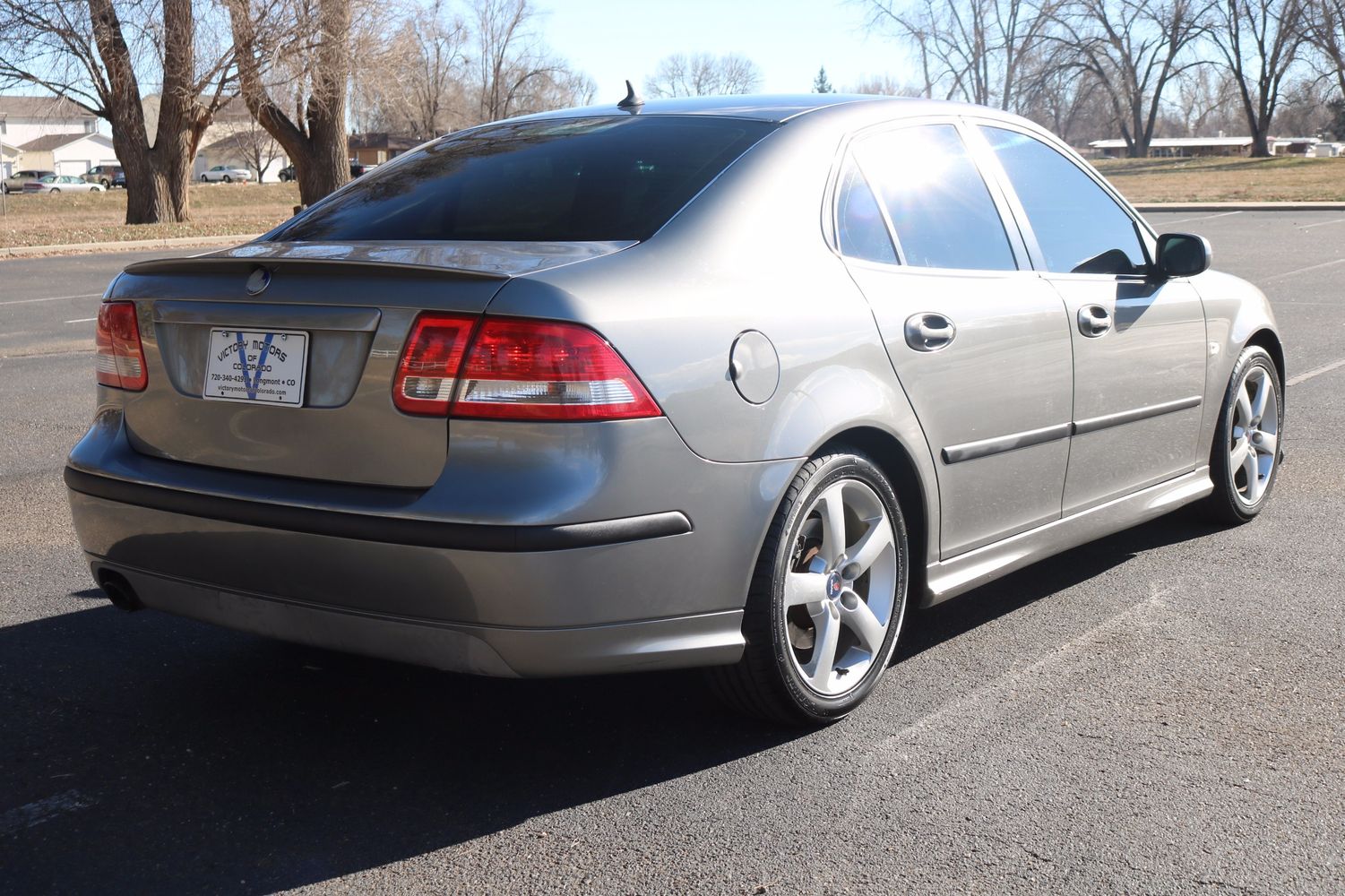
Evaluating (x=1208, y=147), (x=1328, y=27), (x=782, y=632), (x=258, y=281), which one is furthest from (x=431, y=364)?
(x=1208, y=147)

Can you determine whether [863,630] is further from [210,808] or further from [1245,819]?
[210,808]

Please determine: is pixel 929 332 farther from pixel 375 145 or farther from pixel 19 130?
pixel 19 130

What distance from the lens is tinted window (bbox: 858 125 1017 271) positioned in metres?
3.84

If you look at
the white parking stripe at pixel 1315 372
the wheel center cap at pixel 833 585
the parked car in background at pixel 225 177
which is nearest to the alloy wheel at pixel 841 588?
the wheel center cap at pixel 833 585

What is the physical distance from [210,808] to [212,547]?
0.57 metres

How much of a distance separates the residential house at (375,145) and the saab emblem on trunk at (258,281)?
110 metres

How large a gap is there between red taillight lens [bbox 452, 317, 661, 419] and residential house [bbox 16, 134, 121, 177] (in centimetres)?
14061

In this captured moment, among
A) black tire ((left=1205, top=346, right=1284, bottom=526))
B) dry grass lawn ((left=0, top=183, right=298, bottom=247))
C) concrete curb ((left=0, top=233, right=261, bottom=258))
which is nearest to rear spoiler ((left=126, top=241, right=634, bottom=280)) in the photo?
black tire ((left=1205, top=346, right=1284, bottom=526))

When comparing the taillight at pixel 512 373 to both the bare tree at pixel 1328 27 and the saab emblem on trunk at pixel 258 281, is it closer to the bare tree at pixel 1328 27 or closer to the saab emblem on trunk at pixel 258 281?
the saab emblem on trunk at pixel 258 281

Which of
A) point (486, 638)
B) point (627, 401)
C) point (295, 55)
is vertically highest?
point (295, 55)

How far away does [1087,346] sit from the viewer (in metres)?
4.27

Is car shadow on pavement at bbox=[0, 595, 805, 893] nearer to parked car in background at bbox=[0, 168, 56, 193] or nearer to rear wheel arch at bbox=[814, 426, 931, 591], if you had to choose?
rear wheel arch at bbox=[814, 426, 931, 591]

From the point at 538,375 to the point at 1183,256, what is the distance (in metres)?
2.70

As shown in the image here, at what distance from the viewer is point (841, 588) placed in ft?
11.5
